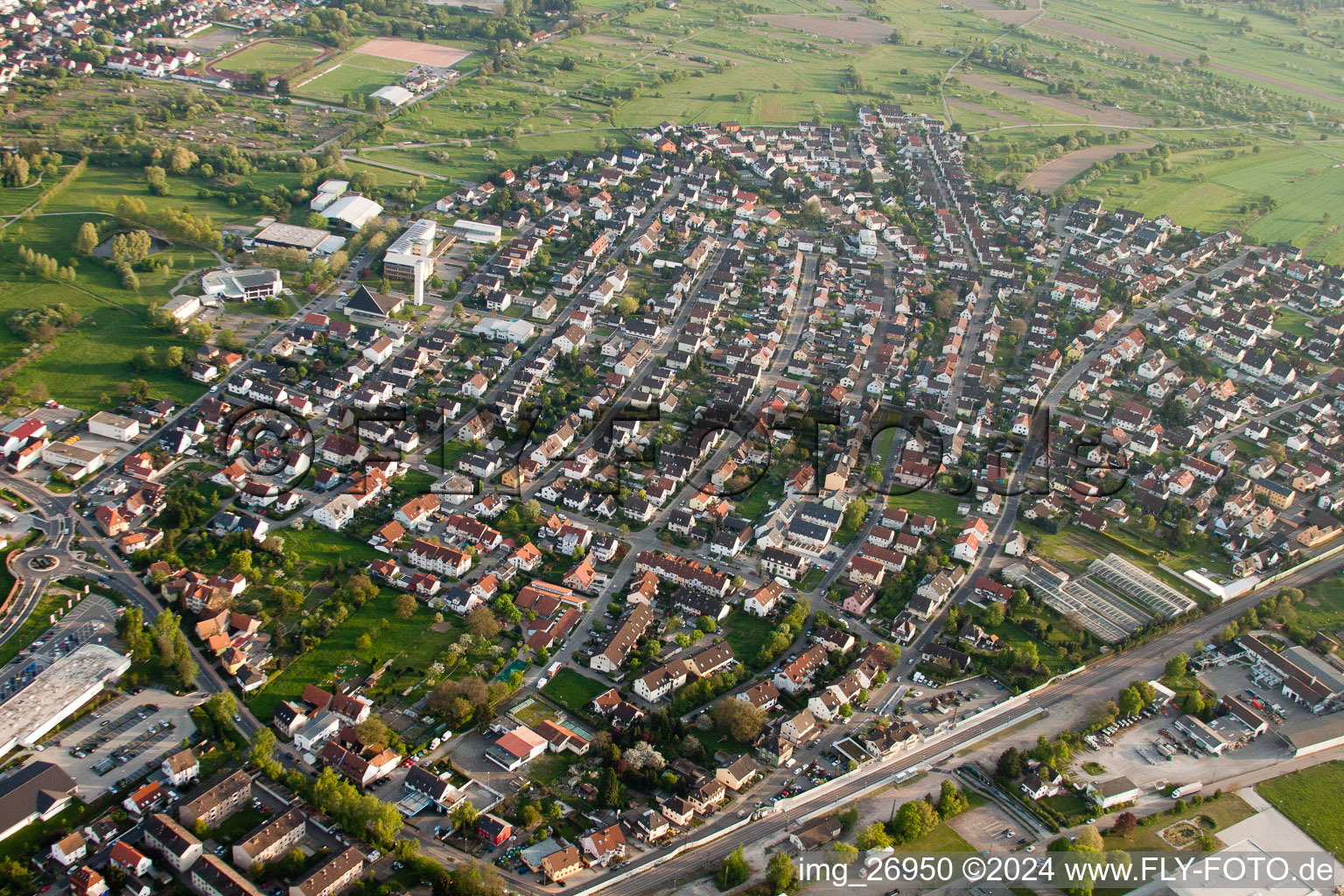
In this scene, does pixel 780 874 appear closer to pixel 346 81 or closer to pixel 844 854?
pixel 844 854

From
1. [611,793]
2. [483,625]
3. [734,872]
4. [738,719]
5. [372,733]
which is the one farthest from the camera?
[483,625]

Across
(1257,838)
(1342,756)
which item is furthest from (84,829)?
(1342,756)

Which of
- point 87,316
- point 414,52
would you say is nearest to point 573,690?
point 87,316

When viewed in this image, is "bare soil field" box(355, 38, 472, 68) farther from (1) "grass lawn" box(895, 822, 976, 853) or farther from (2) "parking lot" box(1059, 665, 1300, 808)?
(1) "grass lawn" box(895, 822, 976, 853)

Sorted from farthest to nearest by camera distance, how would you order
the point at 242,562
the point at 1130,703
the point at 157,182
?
the point at 157,182, the point at 242,562, the point at 1130,703

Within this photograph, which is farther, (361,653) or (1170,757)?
(361,653)

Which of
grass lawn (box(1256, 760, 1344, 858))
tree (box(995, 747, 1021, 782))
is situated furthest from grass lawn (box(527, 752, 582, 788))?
grass lawn (box(1256, 760, 1344, 858))

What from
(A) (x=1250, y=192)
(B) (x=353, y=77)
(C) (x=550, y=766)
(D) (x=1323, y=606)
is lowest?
(C) (x=550, y=766)

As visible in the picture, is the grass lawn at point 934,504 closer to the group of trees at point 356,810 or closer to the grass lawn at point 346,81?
the group of trees at point 356,810

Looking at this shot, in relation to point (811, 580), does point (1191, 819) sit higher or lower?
lower
